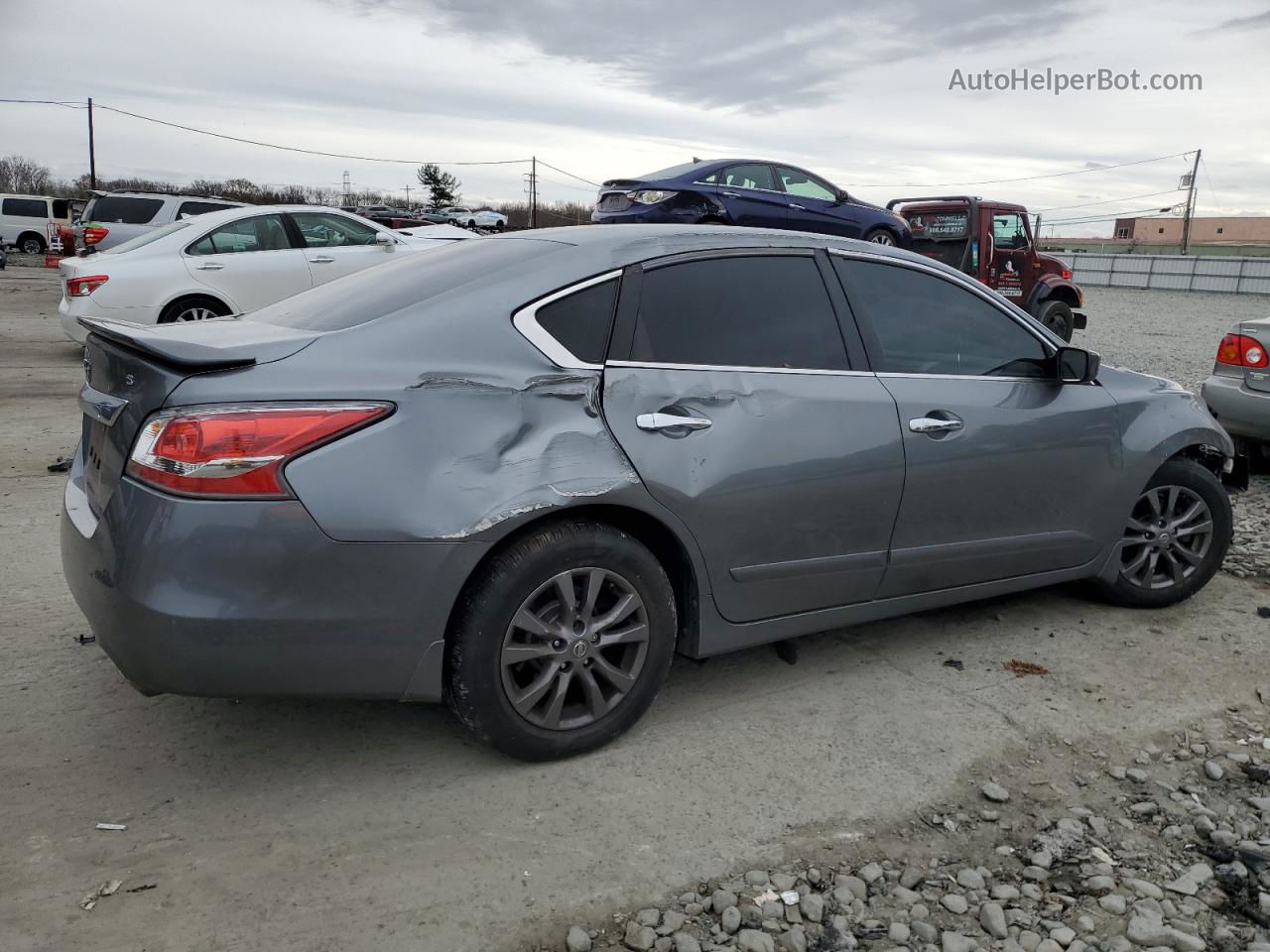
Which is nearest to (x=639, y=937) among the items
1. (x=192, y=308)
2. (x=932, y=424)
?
(x=932, y=424)

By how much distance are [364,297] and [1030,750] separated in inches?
103

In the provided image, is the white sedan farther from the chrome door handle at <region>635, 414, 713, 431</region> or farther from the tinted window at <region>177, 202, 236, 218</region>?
the tinted window at <region>177, 202, 236, 218</region>

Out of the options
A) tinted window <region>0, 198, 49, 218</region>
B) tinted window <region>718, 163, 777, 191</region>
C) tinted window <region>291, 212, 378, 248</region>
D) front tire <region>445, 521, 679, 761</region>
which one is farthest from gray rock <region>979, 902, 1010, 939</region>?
tinted window <region>0, 198, 49, 218</region>

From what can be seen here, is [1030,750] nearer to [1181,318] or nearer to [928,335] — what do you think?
[928,335]

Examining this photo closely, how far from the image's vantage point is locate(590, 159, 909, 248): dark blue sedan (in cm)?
1181

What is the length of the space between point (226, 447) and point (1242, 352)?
265 inches

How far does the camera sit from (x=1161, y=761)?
3307mm

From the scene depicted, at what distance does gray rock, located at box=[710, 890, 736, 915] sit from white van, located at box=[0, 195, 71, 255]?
3845 centimetres

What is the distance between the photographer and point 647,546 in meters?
3.30

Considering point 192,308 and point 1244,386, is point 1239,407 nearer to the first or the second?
point 1244,386

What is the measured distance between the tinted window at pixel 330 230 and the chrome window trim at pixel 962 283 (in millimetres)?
8011

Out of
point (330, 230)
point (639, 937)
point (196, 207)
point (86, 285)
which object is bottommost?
point (639, 937)

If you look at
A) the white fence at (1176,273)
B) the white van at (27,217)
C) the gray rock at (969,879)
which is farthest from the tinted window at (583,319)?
the white fence at (1176,273)

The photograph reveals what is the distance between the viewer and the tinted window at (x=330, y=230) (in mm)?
10623
